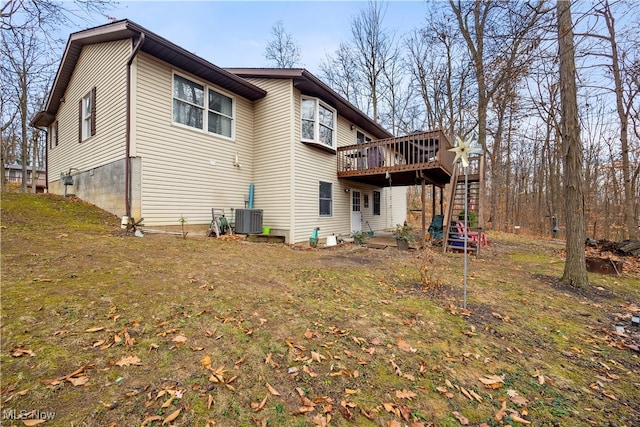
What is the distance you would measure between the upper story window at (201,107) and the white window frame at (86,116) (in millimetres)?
3766

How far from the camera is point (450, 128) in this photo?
18484mm

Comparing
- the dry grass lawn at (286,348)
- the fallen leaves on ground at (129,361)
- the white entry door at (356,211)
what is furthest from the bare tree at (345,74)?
the fallen leaves on ground at (129,361)

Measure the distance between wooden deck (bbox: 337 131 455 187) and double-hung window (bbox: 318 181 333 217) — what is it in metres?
0.82

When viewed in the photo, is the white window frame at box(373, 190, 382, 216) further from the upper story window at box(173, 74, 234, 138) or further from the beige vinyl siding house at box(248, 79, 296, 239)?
the upper story window at box(173, 74, 234, 138)

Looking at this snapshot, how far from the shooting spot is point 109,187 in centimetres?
763

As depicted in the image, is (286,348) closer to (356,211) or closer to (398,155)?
(398,155)

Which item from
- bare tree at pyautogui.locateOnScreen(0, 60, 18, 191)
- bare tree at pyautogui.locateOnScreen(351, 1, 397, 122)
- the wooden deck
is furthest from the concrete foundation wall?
bare tree at pyautogui.locateOnScreen(351, 1, 397, 122)

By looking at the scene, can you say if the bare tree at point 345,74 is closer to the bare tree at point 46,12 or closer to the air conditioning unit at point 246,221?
the air conditioning unit at point 246,221

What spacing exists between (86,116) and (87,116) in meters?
0.12

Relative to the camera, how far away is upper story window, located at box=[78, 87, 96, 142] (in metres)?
8.65

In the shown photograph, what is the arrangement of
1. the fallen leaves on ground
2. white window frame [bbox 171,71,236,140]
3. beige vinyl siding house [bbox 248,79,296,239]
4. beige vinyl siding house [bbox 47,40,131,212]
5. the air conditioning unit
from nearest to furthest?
the fallen leaves on ground < beige vinyl siding house [bbox 47,40,131,212] < white window frame [bbox 171,71,236,140] < the air conditioning unit < beige vinyl siding house [bbox 248,79,296,239]

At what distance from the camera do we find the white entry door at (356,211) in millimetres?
12492

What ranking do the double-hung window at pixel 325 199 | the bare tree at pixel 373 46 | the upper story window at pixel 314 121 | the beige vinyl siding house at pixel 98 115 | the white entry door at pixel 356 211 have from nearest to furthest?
the beige vinyl siding house at pixel 98 115 → the upper story window at pixel 314 121 → the double-hung window at pixel 325 199 → the white entry door at pixel 356 211 → the bare tree at pixel 373 46

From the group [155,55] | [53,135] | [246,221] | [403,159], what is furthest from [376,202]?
[53,135]
